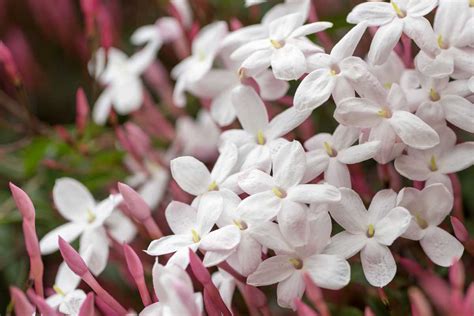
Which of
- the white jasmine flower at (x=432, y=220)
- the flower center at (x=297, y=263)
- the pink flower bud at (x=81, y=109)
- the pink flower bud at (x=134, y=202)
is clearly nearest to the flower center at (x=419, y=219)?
the white jasmine flower at (x=432, y=220)

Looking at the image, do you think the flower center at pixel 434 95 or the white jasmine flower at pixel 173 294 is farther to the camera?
the flower center at pixel 434 95

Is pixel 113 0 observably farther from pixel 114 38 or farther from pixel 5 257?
pixel 5 257

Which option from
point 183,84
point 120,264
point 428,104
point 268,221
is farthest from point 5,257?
point 428,104

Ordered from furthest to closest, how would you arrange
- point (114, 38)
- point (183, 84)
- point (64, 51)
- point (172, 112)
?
1. point (64, 51)
2. point (114, 38)
3. point (172, 112)
4. point (183, 84)

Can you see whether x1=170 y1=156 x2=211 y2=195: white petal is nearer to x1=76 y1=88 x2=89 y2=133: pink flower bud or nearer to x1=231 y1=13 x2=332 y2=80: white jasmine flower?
x1=231 y1=13 x2=332 y2=80: white jasmine flower

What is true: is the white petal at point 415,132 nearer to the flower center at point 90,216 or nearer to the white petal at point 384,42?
the white petal at point 384,42

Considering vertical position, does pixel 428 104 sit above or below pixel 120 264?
above
